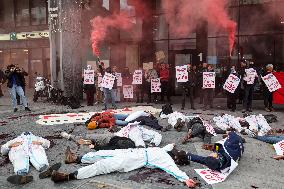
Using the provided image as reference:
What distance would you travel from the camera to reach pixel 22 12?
90.2 feet

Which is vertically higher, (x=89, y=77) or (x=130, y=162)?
(x=89, y=77)

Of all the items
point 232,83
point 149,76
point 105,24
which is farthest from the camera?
point 105,24

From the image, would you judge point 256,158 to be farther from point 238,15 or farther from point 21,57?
point 21,57

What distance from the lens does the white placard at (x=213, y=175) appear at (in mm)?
5312

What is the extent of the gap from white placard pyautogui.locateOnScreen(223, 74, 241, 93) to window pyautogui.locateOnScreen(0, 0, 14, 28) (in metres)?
21.5

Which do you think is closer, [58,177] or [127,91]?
[58,177]

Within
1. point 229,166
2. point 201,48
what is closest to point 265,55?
point 201,48

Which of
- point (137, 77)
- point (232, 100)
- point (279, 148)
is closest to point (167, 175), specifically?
point (279, 148)

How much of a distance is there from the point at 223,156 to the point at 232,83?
8174mm

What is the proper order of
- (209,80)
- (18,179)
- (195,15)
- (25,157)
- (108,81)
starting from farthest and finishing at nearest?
(195,15), (108,81), (209,80), (25,157), (18,179)

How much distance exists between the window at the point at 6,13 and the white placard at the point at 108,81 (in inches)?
682

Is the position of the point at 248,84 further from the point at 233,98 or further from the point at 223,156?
the point at 223,156

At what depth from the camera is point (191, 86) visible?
13.9 metres

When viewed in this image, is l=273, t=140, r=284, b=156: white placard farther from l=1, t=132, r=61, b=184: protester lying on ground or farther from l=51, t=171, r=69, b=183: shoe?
l=1, t=132, r=61, b=184: protester lying on ground
